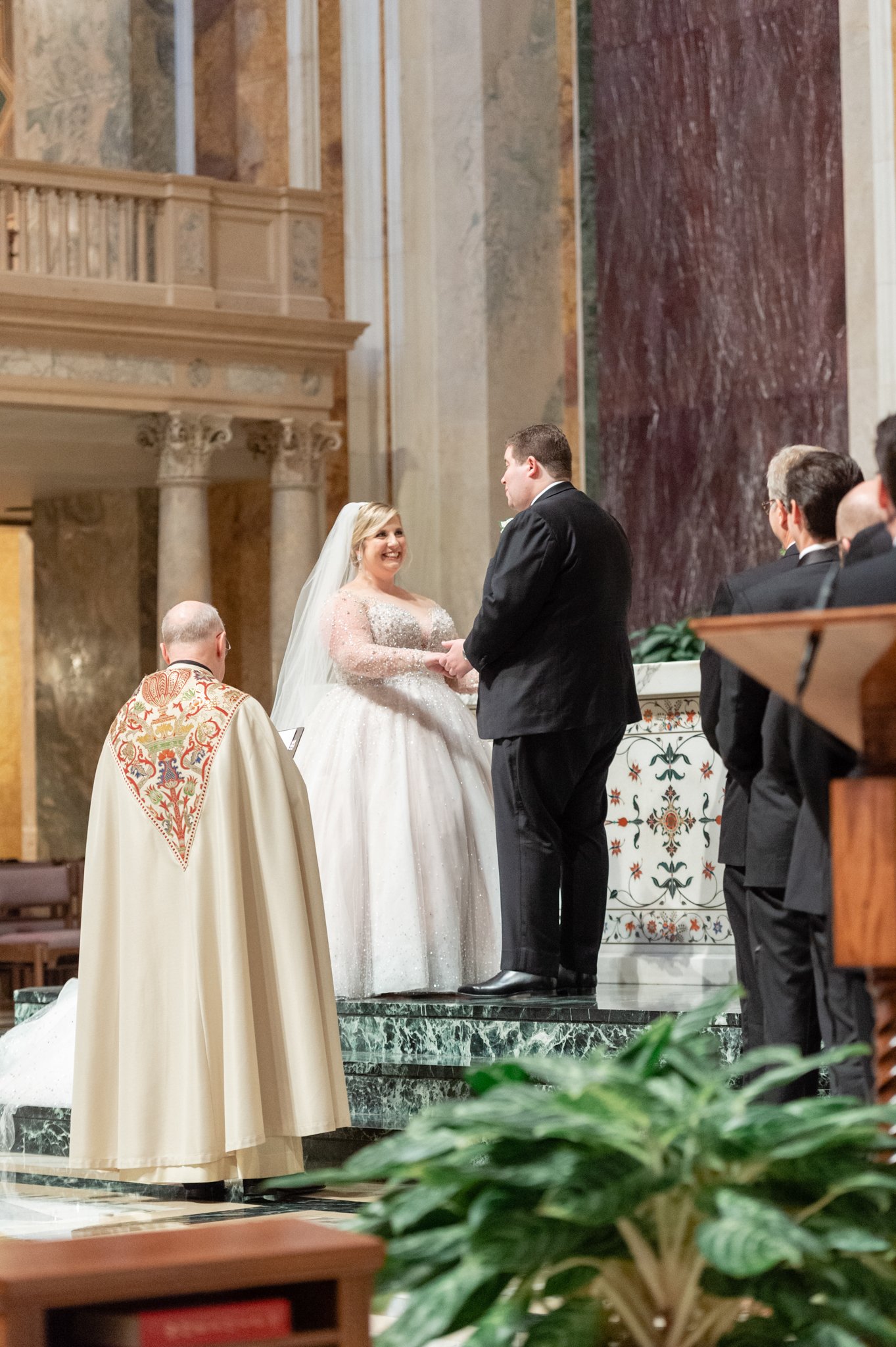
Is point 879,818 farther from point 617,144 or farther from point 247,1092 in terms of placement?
point 617,144

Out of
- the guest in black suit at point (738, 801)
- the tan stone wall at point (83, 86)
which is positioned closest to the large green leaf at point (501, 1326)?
the guest in black suit at point (738, 801)

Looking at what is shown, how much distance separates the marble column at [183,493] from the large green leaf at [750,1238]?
12602mm

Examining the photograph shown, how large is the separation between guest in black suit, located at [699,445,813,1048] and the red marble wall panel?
540 centimetres

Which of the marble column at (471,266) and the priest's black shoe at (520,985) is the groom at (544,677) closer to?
the priest's black shoe at (520,985)

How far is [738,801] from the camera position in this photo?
4992mm

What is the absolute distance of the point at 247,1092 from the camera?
211 inches

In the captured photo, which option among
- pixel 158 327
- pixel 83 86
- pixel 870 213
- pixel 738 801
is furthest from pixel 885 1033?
pixel 83 86

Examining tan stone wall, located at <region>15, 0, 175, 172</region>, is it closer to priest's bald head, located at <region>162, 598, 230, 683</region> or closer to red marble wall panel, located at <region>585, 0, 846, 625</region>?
red marble wall panel, located at <region>585, 0, 846, 625</region>

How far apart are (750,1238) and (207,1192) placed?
374 cm

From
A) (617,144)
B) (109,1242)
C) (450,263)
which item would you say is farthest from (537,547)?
(450,263)

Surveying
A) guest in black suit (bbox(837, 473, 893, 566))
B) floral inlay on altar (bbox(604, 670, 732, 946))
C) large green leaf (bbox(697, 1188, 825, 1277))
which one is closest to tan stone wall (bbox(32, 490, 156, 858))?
floral inlay on altar (bbox(604, 670, 732, 946))

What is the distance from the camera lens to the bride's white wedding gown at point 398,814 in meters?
6.73

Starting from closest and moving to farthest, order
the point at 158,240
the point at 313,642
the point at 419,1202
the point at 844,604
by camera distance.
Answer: the point at 419,1202 → the point at 844,604 → the point at 313,642 → the point at 158,240

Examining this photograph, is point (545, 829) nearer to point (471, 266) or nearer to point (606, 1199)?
point (606, 1199)
